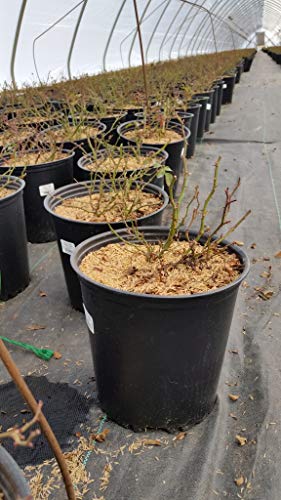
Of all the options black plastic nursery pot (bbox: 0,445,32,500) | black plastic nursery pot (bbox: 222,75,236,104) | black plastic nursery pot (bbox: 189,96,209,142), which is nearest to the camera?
black plastic nursery pot (bbox: 0,445,32,500)

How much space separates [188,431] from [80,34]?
257 inches

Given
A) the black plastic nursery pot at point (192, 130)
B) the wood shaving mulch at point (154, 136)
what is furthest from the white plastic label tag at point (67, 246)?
the black plastic nursery pot at point (192, 130)

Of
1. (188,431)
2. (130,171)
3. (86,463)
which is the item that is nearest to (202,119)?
(130,171)

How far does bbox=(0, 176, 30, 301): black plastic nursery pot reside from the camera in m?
1.99

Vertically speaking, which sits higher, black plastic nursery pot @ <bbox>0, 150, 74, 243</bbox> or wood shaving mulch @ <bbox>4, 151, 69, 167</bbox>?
wood shaving mulch @ <bbox>4, 151, 69, 167</bbox>

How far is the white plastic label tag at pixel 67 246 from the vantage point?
1838 millimetres

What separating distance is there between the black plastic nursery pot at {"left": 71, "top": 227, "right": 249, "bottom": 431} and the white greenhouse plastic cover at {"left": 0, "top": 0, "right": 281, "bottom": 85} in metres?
4.32

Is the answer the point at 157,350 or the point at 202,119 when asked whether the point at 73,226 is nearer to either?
the point at 157,350

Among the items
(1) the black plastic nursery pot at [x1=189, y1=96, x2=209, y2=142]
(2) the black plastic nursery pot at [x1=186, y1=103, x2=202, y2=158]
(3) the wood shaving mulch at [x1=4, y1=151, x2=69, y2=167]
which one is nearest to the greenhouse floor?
(3) the wood shaving mulch at [x1=4, y1=151, x2=69, y2=167]

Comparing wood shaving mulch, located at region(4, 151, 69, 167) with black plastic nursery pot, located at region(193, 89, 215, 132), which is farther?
black plastic nursery pot, located at region(193, 89, 215, 132)

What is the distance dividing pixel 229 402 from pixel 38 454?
2.27 feet

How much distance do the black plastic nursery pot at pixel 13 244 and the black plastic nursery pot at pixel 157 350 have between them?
0.68 m

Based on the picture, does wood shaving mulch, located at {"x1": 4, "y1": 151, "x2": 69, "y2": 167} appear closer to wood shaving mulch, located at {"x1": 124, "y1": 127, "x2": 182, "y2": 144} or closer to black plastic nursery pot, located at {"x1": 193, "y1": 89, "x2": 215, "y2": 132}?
wood shaving mulch, located at {"x1": 124, "y1": 127, "x2": 182, "y2": 144}

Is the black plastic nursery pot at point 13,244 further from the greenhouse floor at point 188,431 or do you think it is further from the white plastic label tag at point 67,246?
the white plastic label tag at point 67,246
